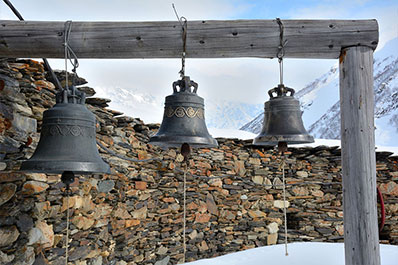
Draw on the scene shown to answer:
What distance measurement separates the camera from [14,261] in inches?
100

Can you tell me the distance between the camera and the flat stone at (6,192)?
8.14 feet

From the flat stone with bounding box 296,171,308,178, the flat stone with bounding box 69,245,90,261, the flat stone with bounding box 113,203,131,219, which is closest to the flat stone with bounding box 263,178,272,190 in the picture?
the flat stone with bounding box 296,171,308,178

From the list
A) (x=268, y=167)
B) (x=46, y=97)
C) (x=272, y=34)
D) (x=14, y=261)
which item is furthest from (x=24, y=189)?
(x=268, y=167)

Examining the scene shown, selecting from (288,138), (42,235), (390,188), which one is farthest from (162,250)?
(390,188)

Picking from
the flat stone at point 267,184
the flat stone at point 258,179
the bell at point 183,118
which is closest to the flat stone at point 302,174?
the flat stone at point 267,184

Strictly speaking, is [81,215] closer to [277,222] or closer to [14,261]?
[14,261]

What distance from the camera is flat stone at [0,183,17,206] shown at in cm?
248

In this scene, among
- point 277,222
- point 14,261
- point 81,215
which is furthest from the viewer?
point 277,222

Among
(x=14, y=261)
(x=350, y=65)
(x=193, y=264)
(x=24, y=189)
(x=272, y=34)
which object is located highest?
(x=272, y=34)

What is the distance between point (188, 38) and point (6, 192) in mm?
1609

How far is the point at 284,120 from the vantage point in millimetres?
2443

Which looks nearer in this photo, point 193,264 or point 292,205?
point 193,264

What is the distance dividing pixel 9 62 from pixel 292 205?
4410 millimetres

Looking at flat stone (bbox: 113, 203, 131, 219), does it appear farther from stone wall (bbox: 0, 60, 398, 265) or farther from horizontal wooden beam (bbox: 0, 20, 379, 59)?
horizontal wooden beam (bbox: 0, 20, 379, 59)
